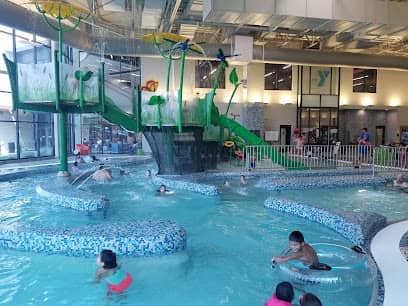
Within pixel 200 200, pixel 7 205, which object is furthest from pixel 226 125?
pixel 7 205

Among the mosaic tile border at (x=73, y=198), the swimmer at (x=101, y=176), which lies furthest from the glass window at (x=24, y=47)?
the mosaic tile border at (x=73, y=198)

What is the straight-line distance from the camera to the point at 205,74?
18.6 meters

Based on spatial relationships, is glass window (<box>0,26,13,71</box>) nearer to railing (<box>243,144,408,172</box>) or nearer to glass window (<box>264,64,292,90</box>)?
railing (<box>243,144,408,172</box>)

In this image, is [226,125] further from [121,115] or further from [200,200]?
[200,200]

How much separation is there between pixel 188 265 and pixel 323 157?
922 centimetres

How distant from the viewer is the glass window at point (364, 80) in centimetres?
2048

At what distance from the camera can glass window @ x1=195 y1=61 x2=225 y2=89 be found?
1847 centimetres

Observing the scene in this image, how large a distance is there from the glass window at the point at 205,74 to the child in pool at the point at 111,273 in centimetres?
1587

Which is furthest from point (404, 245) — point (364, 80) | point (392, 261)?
point (364, 80)

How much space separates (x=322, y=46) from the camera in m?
18.2

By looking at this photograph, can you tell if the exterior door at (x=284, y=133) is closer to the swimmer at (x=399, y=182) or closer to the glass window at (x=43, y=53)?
the swimmer at (x=399, y=182)

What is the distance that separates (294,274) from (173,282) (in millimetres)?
1329

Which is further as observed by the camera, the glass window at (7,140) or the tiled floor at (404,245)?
the glass window at (7,140)

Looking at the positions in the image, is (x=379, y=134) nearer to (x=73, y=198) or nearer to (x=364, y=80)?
(x=364, y=80)
